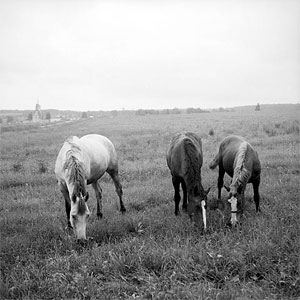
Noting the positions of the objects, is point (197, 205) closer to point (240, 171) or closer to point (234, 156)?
point (240, 171)

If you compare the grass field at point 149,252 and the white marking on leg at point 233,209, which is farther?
the white marking on leg at point 233,209

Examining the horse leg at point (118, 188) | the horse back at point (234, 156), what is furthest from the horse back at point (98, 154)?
the horse back at point (234, 156)

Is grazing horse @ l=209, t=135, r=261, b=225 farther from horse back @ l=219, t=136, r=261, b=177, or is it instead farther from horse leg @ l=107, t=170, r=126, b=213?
horse leg @ l=107, t=170, r=126, b=213

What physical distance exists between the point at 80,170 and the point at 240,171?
3.38m

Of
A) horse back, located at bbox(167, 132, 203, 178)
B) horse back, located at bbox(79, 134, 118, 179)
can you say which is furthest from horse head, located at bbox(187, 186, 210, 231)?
horse back, located at bbox(79, 134, 118, 179)

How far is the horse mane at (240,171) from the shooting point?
6020 mm

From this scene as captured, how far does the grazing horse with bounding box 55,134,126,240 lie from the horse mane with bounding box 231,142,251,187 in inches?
111

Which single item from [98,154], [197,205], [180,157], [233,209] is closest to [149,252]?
[197,205]

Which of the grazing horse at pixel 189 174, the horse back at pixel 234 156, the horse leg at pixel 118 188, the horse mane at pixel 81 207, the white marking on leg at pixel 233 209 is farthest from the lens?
the horse leg at pixel 118 188

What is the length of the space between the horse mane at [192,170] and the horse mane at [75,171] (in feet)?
7.27

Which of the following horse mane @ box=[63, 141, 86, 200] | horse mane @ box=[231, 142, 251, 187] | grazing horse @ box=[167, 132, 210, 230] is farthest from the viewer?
horse mane @ box=[231, 142, 251, 187]

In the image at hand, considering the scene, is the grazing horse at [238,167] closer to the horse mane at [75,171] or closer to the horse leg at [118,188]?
the horse leg at [118,188]

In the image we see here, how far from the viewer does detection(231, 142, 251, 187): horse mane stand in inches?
237

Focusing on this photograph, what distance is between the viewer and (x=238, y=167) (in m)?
6.34
